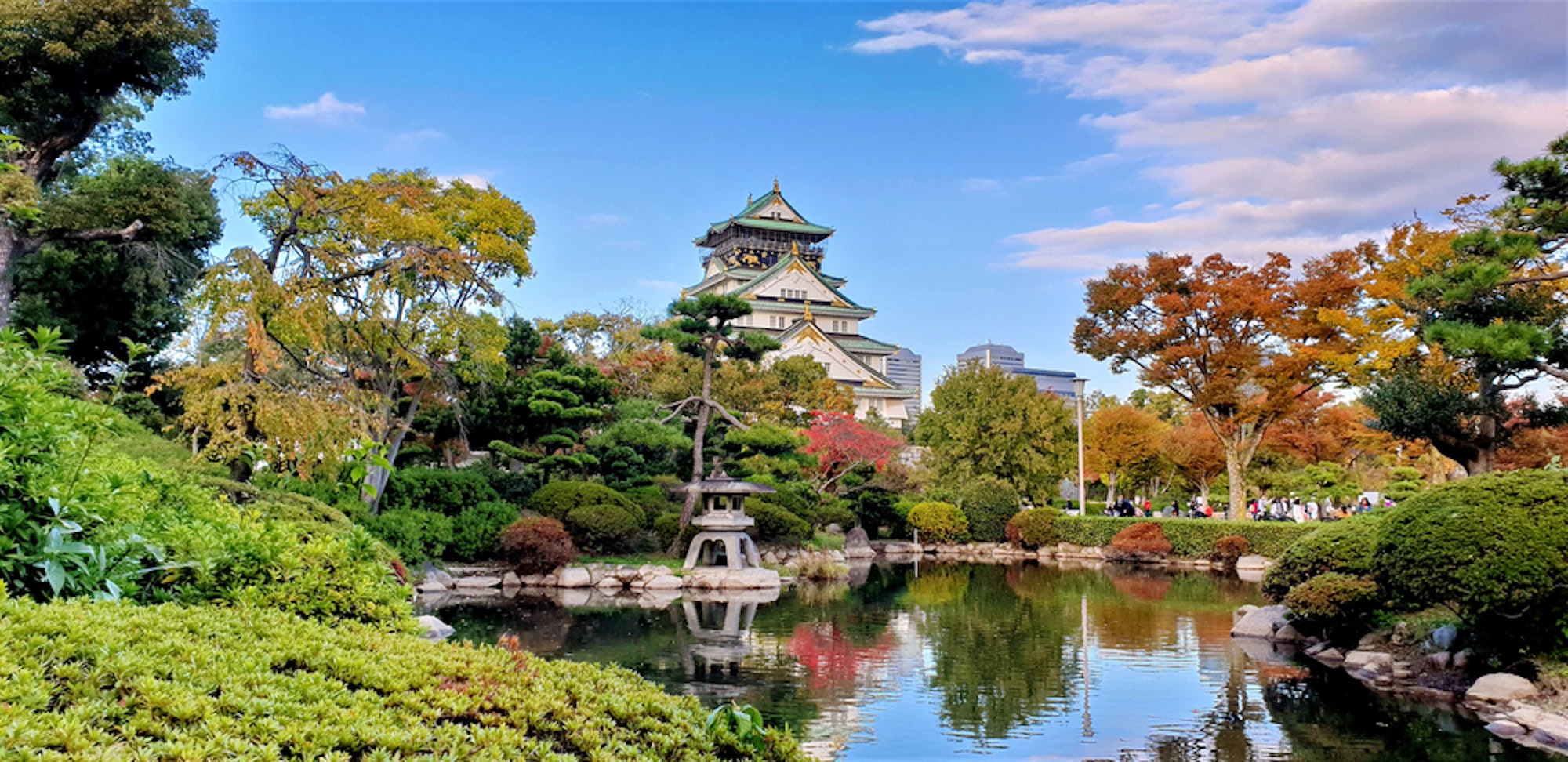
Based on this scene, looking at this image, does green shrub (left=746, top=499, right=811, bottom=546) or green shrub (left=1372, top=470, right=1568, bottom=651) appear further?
green shrub (left=746, top=499, right=811, bottom=546)

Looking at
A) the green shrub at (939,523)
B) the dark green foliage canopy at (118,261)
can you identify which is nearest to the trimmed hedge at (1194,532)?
the green shrub at (939,523)

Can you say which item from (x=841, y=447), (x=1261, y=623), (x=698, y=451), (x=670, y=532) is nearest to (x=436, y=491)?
(x=670, y=532)

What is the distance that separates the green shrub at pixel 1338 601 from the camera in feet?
31.1

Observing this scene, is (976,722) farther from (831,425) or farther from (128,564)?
(831,425)

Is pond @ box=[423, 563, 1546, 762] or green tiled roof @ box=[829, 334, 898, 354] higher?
green tiled roof @ box=[829, 334, 898, 354]

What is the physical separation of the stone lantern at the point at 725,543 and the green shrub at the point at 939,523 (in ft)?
25.6

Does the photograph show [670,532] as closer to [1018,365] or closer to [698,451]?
[698,451]

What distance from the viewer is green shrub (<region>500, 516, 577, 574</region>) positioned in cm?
1598

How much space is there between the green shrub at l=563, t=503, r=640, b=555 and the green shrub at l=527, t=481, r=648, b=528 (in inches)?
4.5

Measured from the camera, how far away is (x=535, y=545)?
16.0 metres

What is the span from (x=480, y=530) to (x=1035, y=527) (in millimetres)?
13749

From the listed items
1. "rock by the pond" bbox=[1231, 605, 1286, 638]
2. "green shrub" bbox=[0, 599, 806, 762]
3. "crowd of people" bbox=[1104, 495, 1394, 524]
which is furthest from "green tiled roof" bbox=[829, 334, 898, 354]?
"green shrub" bbox=[0, 599, 806, 762]

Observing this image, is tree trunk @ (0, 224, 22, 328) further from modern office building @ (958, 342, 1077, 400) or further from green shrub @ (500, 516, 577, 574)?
modern office building @ (958, 342, 1077, 400)

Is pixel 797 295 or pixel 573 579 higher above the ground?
pixel 797 295
